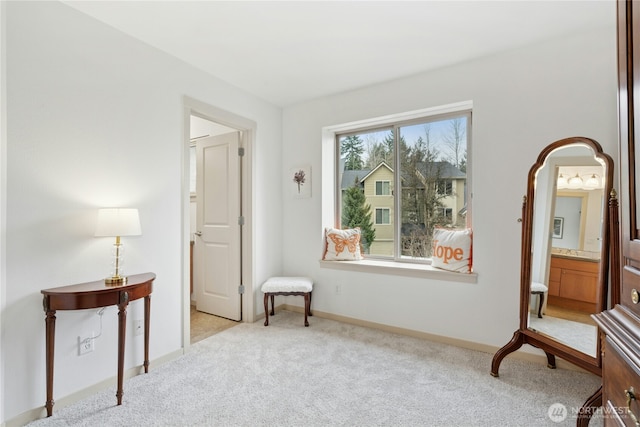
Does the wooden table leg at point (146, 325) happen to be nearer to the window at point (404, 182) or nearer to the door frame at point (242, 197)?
the door frame at point (242, 197)

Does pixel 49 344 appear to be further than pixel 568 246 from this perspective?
No

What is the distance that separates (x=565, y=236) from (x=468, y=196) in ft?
3.37

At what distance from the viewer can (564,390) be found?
6.84 feet

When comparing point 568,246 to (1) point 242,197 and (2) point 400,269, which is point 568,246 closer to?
(2) point 400,269

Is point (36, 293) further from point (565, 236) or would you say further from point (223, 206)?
point (565, 236)

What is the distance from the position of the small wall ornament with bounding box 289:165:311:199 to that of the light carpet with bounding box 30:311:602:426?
5.46 ft

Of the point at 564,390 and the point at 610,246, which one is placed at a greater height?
the point at 610,246

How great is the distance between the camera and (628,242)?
86 cm

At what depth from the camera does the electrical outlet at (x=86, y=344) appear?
6.64 feet

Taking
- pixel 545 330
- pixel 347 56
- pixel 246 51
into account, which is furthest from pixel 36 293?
pixel 545 330

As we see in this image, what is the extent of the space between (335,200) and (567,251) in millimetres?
2323

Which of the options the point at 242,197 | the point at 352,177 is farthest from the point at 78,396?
the point at 352,177

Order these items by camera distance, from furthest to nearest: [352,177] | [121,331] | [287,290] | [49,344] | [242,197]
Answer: [352,177] → [242,197] → [287,290] → [121,331] → [49,344]

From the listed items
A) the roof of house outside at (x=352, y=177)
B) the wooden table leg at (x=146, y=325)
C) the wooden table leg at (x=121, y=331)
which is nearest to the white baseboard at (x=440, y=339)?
the roof of house outside at (x=352, y=177)
